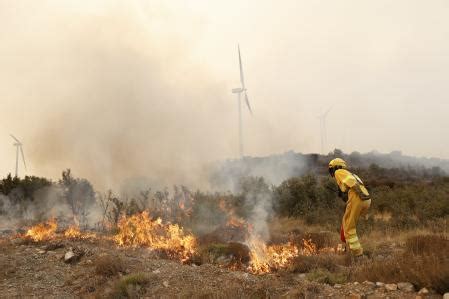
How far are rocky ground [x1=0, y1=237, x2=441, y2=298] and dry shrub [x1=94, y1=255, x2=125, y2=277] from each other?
20 millimetres

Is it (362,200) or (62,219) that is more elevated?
(362,200)

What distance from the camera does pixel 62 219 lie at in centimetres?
2045

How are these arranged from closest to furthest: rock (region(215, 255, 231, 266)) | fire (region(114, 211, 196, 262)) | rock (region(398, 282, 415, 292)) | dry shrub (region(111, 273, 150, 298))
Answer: rock (region(398, 282, 415, 292)) → dry shrub (region(111, 273, 150, 298)) → rock (region(215, 255, 231, 266)) → fire (region(114, 211, 196, 262))

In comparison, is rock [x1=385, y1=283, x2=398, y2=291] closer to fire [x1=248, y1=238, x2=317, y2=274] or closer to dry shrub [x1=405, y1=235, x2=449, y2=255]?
dry shrub [x1=405, y1=235, x2=449, y2=255]

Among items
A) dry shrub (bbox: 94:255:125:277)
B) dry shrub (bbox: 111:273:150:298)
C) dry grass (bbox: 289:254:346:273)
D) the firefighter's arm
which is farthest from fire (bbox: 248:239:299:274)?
dry shrub (bbox: 94:255:125:277)

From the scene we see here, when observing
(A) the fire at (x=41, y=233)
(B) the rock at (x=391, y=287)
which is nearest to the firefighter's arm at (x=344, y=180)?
(B) the rock at (x=391, y=287)

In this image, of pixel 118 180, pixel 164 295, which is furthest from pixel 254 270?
pixel 118 180

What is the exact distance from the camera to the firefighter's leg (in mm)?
8852

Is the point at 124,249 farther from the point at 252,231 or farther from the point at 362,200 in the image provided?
the point at 362,200

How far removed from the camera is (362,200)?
889cm

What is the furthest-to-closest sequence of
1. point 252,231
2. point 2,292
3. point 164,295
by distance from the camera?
point 252,231 < point 2,292 < point 164,295

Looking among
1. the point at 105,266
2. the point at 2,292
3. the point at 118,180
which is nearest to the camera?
the point at 2,292

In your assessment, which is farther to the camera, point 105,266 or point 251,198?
point 251,198

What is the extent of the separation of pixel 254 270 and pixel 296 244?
8.97 feet
